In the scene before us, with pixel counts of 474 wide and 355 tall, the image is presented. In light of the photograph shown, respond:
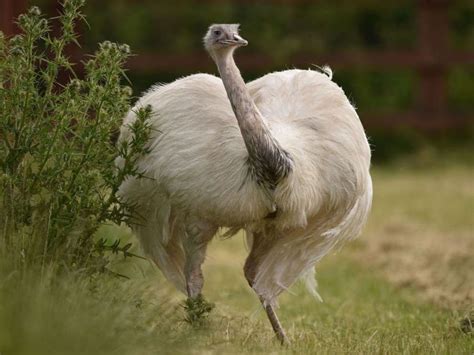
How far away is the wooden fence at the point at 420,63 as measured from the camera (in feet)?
42.9

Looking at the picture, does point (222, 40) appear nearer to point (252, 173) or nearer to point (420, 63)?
point (252, 173)

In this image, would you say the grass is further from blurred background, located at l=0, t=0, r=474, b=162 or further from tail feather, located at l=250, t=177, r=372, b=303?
blurred background, located at l=0, t=0, r=474, b=162

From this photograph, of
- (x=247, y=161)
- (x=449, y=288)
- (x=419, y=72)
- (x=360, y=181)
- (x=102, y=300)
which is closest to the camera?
(x=102, y=300)

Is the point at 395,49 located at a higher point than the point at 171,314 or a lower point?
lower

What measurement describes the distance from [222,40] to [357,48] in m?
9.07

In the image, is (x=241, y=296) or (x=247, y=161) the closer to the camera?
(x=247, y=161)

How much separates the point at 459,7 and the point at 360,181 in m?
8.81

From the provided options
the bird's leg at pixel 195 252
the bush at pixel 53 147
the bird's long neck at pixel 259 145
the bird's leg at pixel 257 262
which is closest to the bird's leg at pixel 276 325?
the bird's leg at pixel 257 262

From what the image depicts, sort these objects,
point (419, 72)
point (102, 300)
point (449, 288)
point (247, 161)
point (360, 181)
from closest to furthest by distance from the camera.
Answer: point (102, 300) < point (247, 161) < point (360, 181) < point (449, 288) < point (419, 72)

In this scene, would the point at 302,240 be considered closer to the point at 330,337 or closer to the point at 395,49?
the point at 330,337

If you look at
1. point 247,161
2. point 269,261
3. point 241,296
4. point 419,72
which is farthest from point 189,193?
point 419,72

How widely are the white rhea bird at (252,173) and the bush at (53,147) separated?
0.39 metres

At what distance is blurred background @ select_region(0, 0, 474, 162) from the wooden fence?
1 cm

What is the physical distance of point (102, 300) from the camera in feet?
14.9
